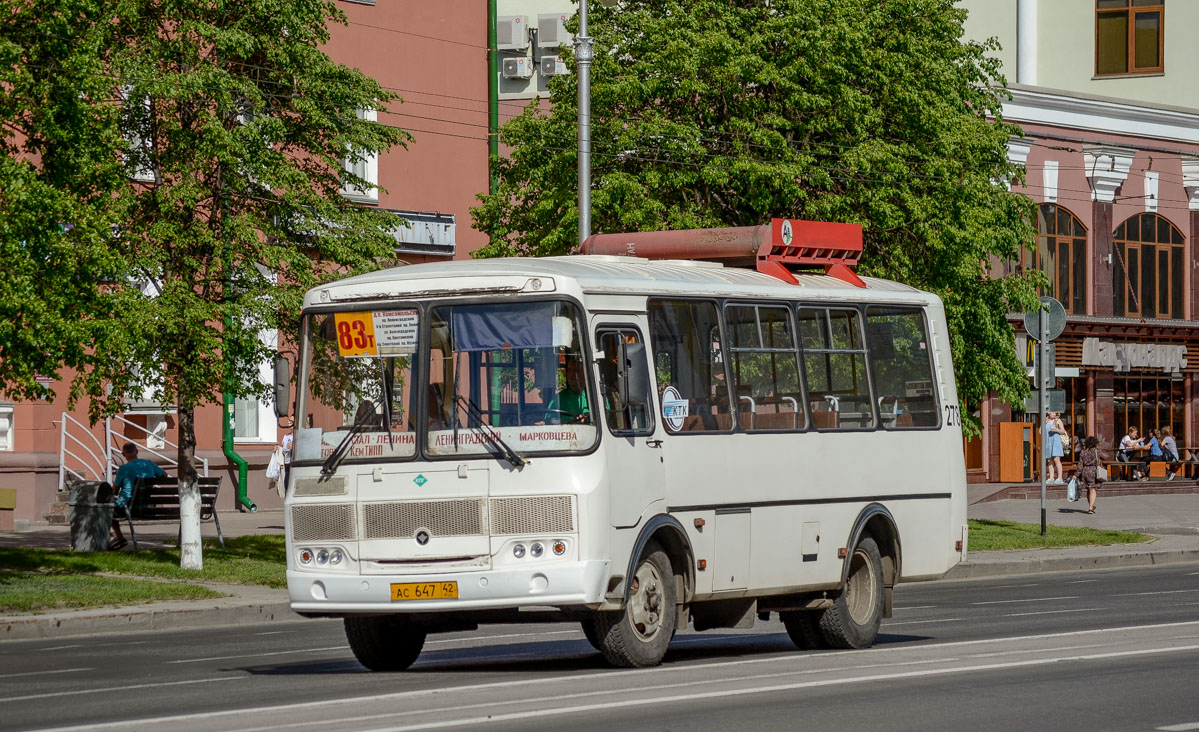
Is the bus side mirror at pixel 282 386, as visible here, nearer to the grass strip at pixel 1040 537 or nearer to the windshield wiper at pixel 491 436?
the windshield wiper at pixel 491 436

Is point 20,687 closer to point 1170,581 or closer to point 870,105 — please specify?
point 1170,581

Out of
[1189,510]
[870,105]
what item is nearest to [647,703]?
[870,105]

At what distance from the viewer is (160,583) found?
21844mm

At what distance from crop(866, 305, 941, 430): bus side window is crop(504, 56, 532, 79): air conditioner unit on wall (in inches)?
1140

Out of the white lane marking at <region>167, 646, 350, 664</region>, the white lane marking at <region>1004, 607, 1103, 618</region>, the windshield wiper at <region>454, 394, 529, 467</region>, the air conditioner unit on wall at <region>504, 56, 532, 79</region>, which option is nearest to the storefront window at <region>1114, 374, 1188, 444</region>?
the air conditioner unit on wall at <region>504, 56, 532, 79</region>

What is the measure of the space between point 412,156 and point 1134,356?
21.4 meters

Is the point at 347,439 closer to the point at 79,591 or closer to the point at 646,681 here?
the point at 646,681

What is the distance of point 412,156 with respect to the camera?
41.3 m

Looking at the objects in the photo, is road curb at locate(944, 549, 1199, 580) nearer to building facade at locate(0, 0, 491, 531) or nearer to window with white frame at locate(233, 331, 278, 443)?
building facade at locate(0, 0, 491, 531)

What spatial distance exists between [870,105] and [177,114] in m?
12.1

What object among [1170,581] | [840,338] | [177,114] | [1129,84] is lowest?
[1170,581]

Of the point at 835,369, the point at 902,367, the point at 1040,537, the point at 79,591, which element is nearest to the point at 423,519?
the point at 835,369

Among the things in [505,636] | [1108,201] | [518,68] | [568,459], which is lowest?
[505,636]

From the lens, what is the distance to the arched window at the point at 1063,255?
1980 inches
